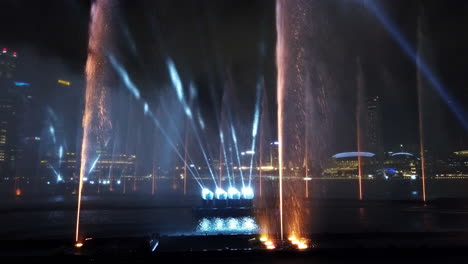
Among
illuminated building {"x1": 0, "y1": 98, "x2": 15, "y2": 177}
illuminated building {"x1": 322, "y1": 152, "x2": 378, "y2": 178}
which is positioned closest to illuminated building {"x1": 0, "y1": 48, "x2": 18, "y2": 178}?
illuminated building {"x1": 0, "y1": 98, "x2": 15, "y2": 177}

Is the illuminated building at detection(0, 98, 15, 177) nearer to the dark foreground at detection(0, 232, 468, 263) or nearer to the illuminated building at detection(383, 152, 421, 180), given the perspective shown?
the dark foreground at detection(0, 232, 468, 263)

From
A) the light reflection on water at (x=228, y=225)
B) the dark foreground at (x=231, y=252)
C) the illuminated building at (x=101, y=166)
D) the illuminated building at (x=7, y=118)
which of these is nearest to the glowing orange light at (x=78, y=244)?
the dark foreground at (x=231, y=252)

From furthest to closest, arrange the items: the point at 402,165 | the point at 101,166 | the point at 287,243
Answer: the point at 402,165 < the point at 101,166 < the point at 287,243

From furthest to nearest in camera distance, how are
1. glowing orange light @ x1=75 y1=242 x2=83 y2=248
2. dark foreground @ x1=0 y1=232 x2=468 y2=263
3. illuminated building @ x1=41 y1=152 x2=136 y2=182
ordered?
illuminated building @ x1=41 y1=152 x2=136 y2=182 → glowing orange light @ x1=75 y1=242 x2=83 y2=248 → dark foreground @ x1=0 y1=232 x2=468 y2=263

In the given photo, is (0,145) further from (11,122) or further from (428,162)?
(428,162)

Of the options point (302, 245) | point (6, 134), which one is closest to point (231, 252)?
point (302, 245)

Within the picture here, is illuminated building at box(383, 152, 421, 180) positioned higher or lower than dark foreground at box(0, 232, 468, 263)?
Answer: higher

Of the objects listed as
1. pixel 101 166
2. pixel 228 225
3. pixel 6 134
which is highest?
pixel 6 134

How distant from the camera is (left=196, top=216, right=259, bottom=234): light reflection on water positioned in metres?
17.0

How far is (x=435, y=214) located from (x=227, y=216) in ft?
44.1

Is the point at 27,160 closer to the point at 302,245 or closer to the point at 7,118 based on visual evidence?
the point at 7,118

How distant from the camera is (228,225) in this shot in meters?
19.0

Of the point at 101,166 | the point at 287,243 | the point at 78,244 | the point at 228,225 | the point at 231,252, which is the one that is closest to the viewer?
the point at 231,252

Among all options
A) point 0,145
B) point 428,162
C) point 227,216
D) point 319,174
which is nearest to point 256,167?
point 319,174
